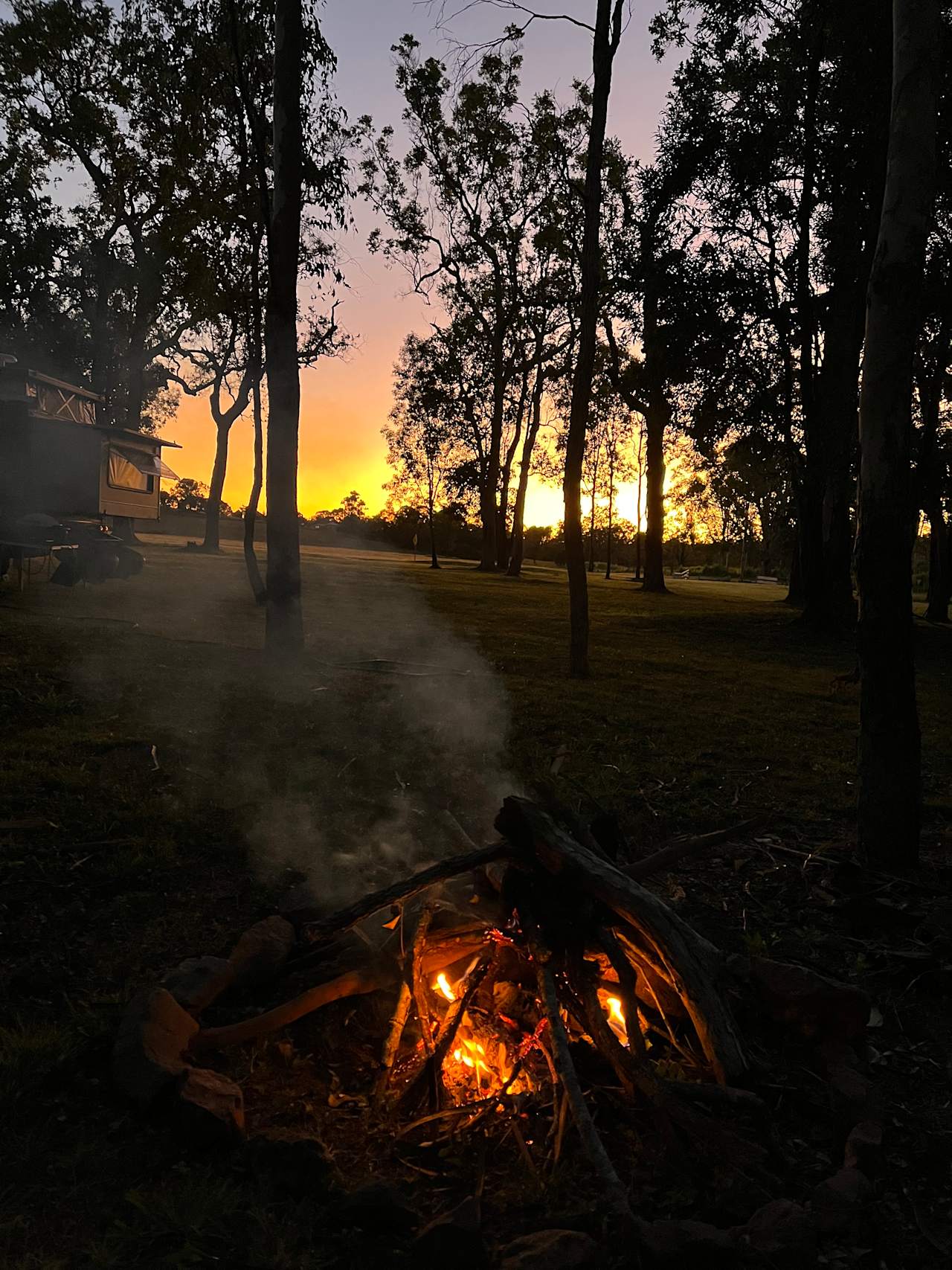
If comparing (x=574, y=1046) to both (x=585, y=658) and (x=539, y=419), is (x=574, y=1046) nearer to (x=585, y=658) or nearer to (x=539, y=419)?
(x=585, y=658)

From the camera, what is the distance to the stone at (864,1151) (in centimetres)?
308

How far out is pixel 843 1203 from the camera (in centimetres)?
285

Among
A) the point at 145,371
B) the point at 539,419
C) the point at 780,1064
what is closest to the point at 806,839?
the point at 780,1064

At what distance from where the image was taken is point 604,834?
482 centimetres

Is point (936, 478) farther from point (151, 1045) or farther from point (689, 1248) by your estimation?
point (151, 1045)

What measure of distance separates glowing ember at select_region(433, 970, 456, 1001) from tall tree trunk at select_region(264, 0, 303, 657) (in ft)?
25.1

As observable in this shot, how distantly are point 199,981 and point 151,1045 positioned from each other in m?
0.52

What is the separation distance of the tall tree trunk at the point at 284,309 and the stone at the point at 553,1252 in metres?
8.94

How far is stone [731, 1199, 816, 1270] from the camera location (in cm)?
261

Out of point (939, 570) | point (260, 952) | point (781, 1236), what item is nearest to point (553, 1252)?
point (781, 1236)

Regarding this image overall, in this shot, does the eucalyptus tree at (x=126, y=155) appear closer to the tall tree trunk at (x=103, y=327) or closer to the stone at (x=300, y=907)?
the tall tree trunk at (x=103, y=327)

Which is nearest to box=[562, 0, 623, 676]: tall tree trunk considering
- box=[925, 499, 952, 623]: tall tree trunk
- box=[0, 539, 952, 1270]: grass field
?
box=[0, 539, 952, 1270]: grass field

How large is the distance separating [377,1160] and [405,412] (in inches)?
1900

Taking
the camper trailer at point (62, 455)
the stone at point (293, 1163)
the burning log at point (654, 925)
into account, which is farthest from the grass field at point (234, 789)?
the camper trailer at point (62, 455)
